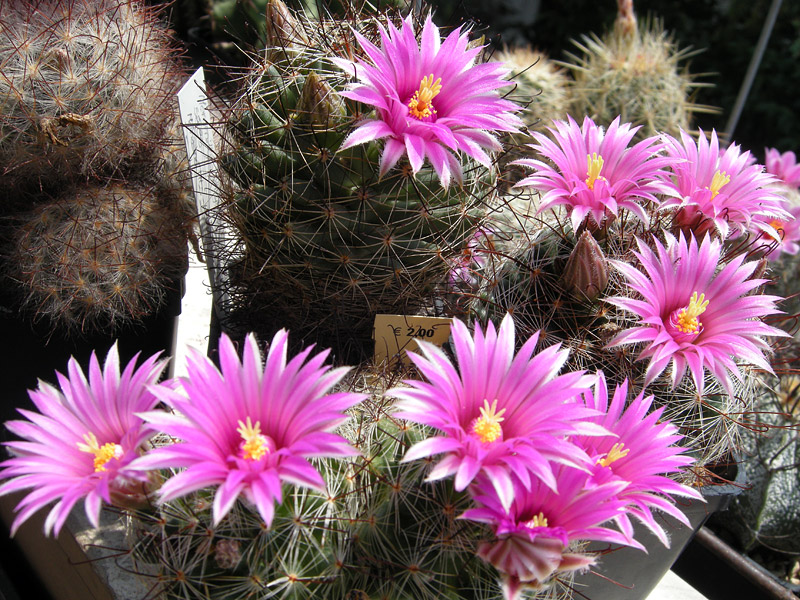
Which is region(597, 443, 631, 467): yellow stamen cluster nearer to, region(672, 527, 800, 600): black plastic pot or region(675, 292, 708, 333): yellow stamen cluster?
region(675, 292, 708, 333): yellow stamen cluster

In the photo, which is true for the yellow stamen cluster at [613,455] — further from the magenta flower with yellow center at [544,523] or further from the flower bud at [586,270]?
the flower bud at [586,270]

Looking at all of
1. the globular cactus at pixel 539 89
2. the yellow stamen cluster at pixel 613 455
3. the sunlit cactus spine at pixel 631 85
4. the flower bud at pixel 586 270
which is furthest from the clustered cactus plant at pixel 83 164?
the sunlit cactus spine at pixel 631 85

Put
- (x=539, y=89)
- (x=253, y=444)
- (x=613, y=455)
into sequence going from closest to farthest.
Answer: (x=253, y=444), (x=613, y=455), (x=539, y=89)

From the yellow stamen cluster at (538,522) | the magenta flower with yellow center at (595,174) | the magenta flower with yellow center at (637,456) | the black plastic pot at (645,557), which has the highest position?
the magenta flower with yellow center at (595,174)

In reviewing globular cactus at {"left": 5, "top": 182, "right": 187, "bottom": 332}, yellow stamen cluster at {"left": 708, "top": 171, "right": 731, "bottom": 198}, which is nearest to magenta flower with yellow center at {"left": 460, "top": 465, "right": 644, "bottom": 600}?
yellow stamen cluster at {"left": 708, "top": 171, "right": 731, "bottom": 198}

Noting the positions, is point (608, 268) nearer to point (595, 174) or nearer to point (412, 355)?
point (595, 174)

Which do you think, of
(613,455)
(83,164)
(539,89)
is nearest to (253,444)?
(613,455)
